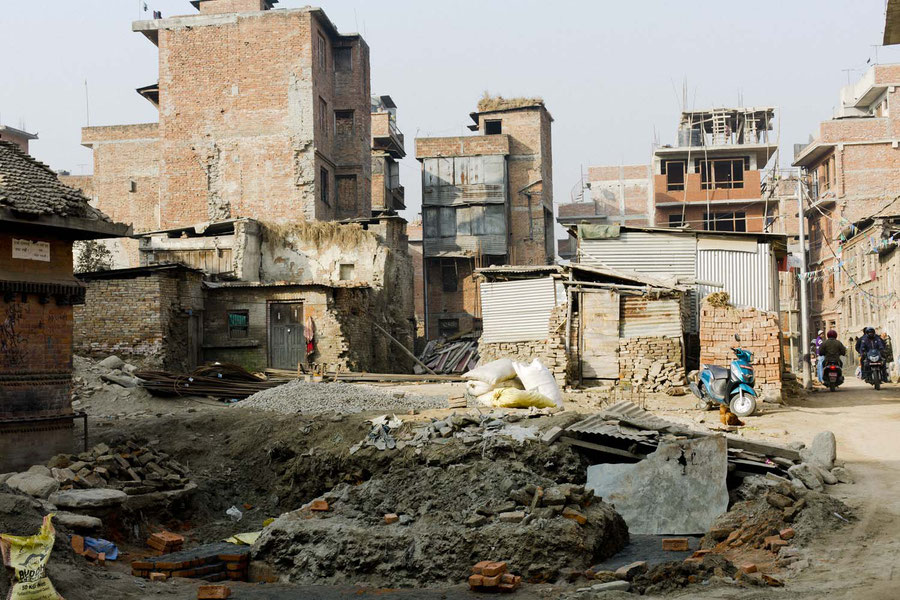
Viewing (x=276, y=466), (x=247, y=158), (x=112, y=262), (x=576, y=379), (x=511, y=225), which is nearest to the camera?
(x=276, y=466)

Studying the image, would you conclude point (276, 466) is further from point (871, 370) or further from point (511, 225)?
point (511, 225)

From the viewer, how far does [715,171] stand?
50.4m

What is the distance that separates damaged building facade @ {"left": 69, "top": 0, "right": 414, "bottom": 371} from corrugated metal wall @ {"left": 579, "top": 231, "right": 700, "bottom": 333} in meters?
8.27

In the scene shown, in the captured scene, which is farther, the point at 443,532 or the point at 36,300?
the point at 36,300

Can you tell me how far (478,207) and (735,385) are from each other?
103 feet

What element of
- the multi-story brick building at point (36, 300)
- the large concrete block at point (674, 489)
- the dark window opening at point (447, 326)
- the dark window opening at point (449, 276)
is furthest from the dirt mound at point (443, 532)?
the dark window opening at point (449, 276)

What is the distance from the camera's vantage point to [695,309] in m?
22.4

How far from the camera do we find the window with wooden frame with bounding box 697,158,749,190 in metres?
49.2

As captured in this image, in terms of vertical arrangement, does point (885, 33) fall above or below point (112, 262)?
above

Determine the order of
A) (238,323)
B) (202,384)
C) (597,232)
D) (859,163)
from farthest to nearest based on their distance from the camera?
(859,163), (238,323), (597,232), (202,384)

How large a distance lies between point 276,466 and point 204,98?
25.8 m

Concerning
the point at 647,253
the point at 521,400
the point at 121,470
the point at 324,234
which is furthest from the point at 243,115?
the point at 121,470

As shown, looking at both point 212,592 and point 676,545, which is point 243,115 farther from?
point 676,545

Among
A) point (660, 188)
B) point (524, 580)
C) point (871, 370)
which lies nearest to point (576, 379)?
point (871, 370)
